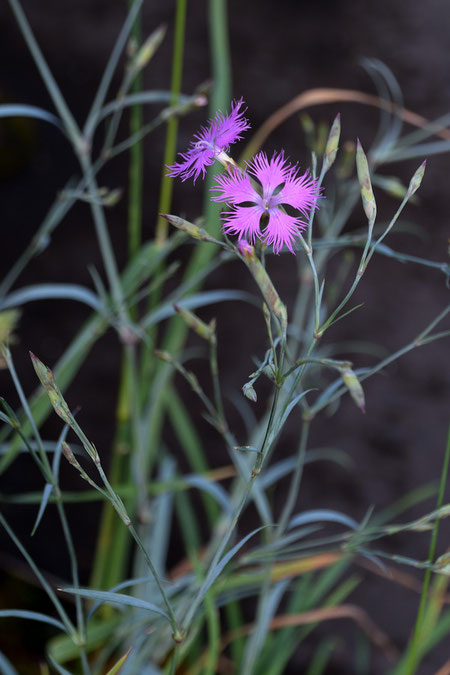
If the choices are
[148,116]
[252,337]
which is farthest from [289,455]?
[148,116]

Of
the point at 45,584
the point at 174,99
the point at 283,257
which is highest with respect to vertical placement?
the point at 283,257

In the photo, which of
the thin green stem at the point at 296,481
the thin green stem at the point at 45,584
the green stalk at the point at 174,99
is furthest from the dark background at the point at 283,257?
the thin green stem at the point at 45,584

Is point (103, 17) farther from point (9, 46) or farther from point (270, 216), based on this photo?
point (270, 216)

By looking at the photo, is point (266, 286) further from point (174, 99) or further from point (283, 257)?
point (283, 257)

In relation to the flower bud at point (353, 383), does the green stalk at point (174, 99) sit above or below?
above

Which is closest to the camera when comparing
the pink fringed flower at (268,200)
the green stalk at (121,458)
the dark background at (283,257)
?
the pink fringed flower at (268,200)

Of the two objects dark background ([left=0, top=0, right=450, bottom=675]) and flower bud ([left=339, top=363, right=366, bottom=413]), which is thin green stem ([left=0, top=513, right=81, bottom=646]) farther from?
dark background ([left=0, top=0, right=450, bottom=675])

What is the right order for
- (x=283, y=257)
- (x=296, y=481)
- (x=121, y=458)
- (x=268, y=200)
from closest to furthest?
(x=268, y=200), (x=296, y=481), (x=121, y=458), (x=283, y=257)

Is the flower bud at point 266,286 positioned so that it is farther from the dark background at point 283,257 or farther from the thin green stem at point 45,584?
the dark background at point 283,257

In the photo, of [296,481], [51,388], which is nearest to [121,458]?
[296,481]
